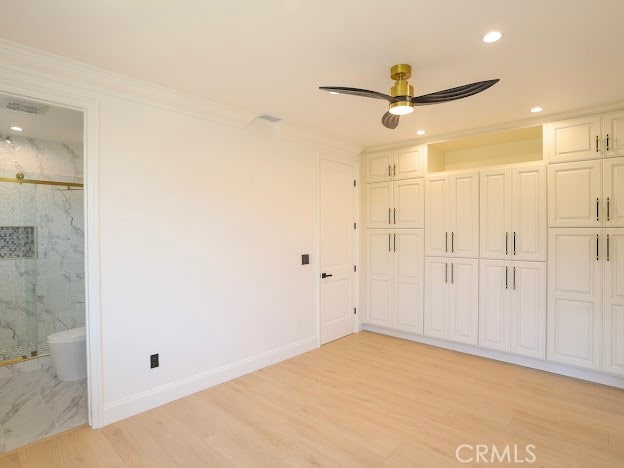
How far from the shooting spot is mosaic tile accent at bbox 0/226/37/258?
3592 mm

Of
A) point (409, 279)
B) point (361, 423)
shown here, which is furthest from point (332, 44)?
point (409, 279)

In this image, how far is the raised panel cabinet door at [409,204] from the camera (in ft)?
14.1

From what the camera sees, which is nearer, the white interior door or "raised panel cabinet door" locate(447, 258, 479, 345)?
"raised panel cabinet door" locate(447, 258, 479, 345)

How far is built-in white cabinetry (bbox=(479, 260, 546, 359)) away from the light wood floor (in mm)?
315

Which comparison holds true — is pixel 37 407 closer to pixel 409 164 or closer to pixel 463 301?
pixel 463 301

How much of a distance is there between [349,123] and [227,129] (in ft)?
4.16

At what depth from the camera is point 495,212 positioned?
12.3 feet

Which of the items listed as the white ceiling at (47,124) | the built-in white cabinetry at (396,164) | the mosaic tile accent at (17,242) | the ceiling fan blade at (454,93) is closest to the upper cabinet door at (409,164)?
the built-in white cabinetry at (396,164)

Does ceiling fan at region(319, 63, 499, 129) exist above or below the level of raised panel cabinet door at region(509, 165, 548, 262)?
above

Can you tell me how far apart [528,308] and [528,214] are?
964 millimetres

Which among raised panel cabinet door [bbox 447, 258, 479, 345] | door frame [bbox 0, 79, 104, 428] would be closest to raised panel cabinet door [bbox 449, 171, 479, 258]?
raised panel cabinet door [bbox 447, 258, 479, 345]

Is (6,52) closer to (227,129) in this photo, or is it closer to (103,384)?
(227,129)

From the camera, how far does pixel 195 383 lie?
3.04 m

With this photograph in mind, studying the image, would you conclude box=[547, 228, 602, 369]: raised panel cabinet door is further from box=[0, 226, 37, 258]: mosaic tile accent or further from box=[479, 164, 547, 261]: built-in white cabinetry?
box=[0, 226, 37, 258]: mosaic tile accent
